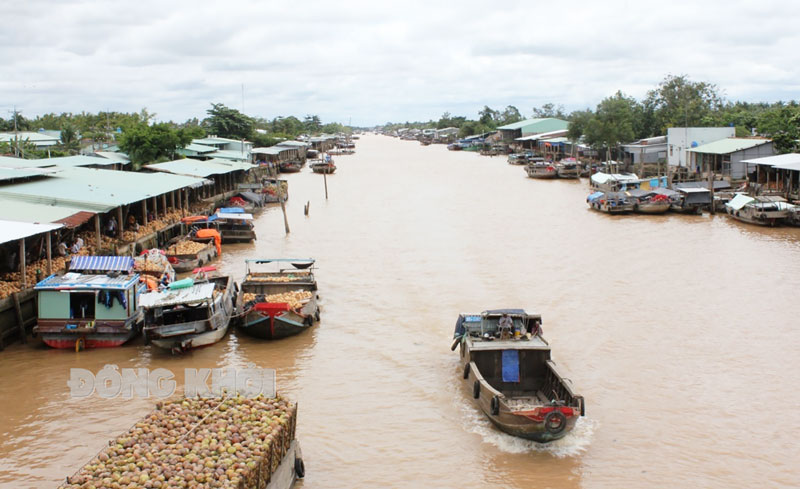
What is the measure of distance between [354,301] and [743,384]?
840 centimetres

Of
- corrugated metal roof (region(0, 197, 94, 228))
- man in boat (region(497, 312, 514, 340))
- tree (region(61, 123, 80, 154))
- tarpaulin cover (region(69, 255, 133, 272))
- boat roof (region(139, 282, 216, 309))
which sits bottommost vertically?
man in boat (region(497, 312, 514, 340))

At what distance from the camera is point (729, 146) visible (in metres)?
32.6

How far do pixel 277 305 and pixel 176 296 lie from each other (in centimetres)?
185

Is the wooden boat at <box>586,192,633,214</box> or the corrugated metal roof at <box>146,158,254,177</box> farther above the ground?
Answer: the corrugated metal roof at <box>146,158,254,177</box>

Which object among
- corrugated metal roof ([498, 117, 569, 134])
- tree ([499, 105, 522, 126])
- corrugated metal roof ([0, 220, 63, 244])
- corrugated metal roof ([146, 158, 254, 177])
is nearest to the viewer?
corrugated metal roof ([0, 220, 63, 244])

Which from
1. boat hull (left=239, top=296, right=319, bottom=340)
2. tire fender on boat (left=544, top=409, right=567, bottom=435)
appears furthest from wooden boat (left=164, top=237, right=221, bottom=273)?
tire fender on boat (left=544, top=409, right=567, bottom=435)

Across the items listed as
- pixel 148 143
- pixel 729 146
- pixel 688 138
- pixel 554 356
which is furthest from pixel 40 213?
pixel 688 138

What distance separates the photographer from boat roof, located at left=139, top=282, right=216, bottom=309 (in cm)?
1224

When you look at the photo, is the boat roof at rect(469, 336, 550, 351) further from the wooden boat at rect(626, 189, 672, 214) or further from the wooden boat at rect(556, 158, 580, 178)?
the wooden boat at rect(556, 158, 580, 178)

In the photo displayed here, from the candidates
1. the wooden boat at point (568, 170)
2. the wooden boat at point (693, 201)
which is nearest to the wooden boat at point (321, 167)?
the wooden boat at point (568, 170)

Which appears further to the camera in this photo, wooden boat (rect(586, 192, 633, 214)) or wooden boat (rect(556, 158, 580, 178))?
wooden boat (rect(556, 158, 580, 178))

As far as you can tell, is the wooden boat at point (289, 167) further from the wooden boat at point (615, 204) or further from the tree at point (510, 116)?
the tree at point (510, 116)

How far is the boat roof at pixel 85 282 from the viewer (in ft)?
39.7

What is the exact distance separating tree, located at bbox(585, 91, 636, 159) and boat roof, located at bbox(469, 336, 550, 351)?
1396 inches
